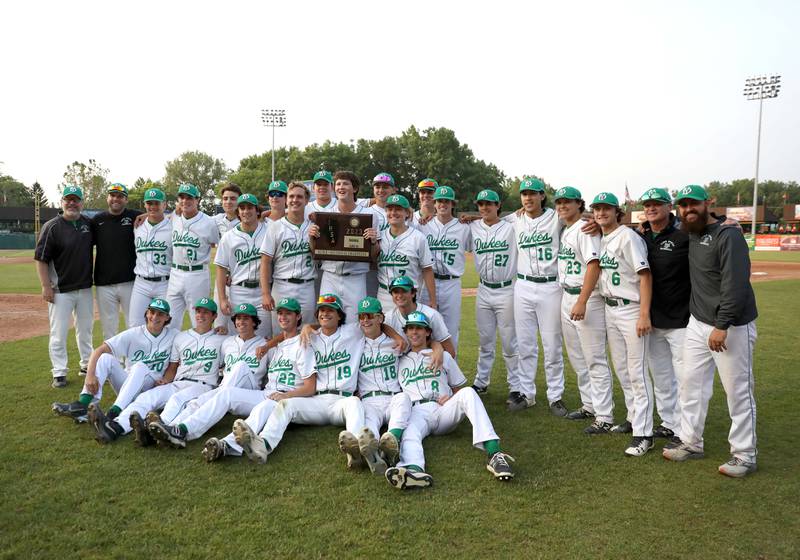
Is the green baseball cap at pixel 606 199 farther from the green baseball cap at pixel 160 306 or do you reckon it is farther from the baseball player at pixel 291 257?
the green baseball cap at pixel 160 306

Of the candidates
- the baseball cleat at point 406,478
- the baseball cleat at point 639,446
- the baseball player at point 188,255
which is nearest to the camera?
the baseball cleat at point 406,478

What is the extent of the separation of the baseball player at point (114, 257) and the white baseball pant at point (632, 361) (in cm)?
520

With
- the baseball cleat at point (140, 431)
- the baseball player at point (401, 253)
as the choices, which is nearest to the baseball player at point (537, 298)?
the baseball player at point (401, 253)

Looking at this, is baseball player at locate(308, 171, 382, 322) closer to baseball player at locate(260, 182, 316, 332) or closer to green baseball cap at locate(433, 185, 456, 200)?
baseball player at locate(260, 182, 316, 332)

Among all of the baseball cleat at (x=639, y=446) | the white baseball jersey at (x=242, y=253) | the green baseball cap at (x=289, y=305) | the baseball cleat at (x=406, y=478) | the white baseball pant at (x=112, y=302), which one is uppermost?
the white baseball jersey at (x=242, y=253)

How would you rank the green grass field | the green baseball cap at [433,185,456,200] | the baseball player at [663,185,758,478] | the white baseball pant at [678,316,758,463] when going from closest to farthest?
the green grass field → the baseball player at [663,185,758,478] → the white baseball pant at [678,316,758,463] → the green baseball cap at [433,185,456,200]

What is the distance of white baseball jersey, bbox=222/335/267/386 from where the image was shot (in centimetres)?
503

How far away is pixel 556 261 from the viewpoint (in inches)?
210

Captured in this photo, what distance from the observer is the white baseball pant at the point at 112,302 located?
6.43 metres

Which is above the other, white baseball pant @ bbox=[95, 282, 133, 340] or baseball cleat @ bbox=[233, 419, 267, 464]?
white baseball pant @ bbox=[95, 282, 133, 340]

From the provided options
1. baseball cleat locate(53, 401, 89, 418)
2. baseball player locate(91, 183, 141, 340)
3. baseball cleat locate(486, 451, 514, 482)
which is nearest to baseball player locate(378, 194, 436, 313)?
baseball cleat locate(486, 451, 514, 482)

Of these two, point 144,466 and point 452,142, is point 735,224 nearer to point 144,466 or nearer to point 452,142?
point 144,466

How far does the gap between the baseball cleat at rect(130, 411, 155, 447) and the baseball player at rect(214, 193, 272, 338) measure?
5.22 ft

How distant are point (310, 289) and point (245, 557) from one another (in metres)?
3.06
